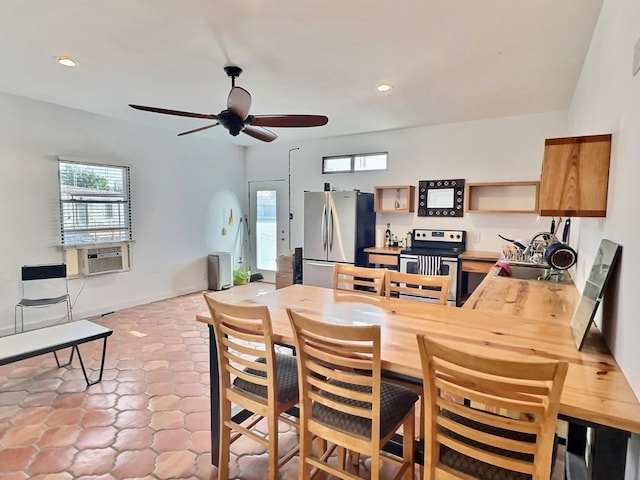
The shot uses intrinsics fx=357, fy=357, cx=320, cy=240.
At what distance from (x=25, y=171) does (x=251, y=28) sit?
3.38 meters

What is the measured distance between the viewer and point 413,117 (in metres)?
4.74

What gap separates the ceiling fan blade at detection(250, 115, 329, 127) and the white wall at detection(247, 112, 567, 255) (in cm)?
263

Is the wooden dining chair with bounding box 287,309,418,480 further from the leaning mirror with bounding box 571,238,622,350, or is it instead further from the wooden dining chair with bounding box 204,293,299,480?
the leaning mirror with bounding box 571,238,622,350

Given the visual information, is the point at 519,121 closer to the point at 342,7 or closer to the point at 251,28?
the point at 342,7

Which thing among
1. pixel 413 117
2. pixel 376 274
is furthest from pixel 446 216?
pixel 376 274

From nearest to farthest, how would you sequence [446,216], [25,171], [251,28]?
[251,28] < [25,171] < [446,216]

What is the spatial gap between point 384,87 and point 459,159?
202 centimetres

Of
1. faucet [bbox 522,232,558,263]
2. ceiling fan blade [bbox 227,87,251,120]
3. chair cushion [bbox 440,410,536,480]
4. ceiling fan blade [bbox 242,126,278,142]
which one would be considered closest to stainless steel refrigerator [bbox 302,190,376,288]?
ceiling fan blade [bbox 242,126,278,142]

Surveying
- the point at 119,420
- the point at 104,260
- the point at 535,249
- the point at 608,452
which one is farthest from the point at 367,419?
the point at 104,260

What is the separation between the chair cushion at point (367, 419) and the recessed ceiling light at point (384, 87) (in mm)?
2897

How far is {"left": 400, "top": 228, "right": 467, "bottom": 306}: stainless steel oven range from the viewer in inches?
180

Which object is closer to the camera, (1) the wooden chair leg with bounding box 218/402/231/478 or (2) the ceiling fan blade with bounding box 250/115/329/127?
(1) the wooden chair leg with bounding box 218/402/231/478

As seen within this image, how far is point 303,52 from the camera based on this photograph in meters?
2.81

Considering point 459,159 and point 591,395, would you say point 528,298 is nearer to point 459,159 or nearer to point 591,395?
point 591,395
